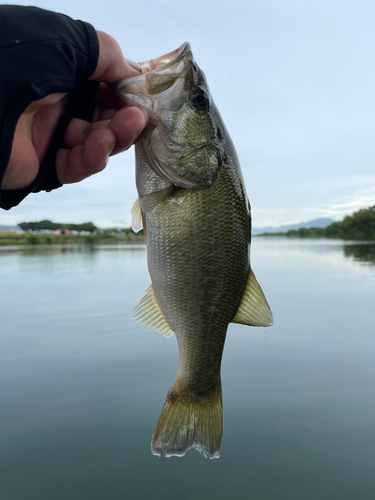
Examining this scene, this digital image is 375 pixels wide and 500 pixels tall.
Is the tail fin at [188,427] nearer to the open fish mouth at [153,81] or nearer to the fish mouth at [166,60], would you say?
the open fish mouth at [153,81]

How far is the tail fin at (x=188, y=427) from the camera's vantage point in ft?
6.43

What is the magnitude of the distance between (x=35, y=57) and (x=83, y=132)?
604 mm

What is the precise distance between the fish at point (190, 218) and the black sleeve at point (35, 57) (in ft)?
0.97

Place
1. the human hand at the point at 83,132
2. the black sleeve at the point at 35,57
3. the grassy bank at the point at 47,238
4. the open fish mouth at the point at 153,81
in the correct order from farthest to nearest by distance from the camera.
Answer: the grassy bank at the point at 47,238, the open fish mouth at the point at 153,81, the human hand at the point at 83,132, the black sleeve at the point at 35,57

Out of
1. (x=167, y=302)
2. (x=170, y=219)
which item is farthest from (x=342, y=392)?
(x=170, y=219)

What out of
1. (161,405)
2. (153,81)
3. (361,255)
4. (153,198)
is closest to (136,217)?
(153,198)

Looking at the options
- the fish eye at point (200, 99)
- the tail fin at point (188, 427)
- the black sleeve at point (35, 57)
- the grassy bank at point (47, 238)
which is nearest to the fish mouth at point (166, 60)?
the fish eye at point (200, 99)

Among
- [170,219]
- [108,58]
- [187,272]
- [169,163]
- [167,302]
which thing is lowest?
[167,302]

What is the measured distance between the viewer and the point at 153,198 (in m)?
1.84

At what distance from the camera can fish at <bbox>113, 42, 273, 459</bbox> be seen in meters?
1.81

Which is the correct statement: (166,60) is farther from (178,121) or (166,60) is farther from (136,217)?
(136,217)

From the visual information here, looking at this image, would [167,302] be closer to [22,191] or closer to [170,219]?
[170,219]

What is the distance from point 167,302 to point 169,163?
2.47 feet

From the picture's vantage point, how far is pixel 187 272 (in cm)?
187
